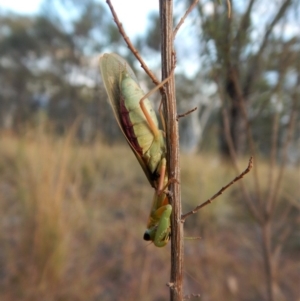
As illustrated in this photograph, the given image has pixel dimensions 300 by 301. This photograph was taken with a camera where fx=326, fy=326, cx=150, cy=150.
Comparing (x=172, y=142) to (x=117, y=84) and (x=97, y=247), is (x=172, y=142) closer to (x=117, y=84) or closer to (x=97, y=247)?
(x=117, y=84)

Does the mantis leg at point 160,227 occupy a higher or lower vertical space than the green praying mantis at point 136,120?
lower

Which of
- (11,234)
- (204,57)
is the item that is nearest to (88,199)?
(11,234)

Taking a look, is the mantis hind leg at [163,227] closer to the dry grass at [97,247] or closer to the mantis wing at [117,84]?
the mantis wing at [117,84]

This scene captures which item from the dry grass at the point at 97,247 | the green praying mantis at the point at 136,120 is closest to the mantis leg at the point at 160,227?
the green praying mantis at the point at 136,120

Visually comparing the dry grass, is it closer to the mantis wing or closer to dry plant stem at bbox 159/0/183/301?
the mantis wing

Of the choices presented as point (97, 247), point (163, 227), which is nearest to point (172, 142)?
point (163, 227)

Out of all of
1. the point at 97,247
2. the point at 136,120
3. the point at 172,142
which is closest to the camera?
the point at 172,142
